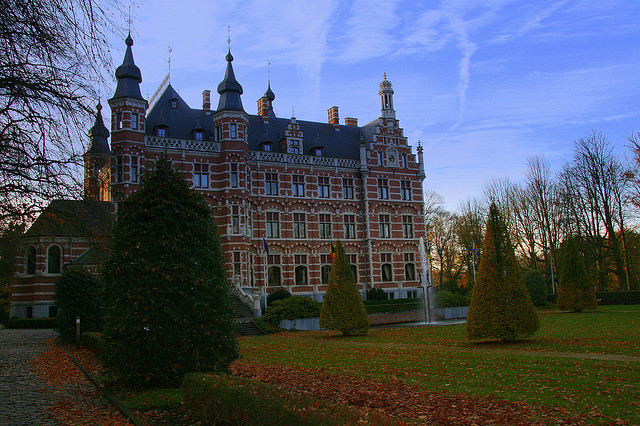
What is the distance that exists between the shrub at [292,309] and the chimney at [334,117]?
67.0 ft

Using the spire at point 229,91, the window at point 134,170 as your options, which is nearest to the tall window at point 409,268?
the spire at point 229,91

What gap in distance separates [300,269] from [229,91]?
46.9 ft

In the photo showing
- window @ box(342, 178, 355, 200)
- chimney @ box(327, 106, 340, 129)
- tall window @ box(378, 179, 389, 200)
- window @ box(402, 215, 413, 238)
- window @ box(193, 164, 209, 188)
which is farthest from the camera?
chimney @ box(327, 106, 340, 129)

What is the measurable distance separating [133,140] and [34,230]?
22369mm

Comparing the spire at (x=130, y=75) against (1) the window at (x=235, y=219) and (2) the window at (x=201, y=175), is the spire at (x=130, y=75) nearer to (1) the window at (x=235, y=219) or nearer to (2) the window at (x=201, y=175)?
(2) the window at (x=201, y=175)

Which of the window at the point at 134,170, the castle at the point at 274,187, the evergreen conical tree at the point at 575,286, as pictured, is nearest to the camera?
the evergreen conical tree at the point at 575,286

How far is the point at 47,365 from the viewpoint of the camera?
600 inches

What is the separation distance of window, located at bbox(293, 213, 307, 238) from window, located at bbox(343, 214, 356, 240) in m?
3.61

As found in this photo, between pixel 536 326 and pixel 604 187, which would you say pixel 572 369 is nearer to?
pixel 536 326

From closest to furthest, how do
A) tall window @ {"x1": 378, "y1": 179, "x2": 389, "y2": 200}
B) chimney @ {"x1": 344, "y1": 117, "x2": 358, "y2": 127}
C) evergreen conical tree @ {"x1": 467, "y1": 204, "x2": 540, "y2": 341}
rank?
1. evergreen conical tree @ {"x1": 467, "y1": 204, "x2": 540, "y2": 341}
2. tall window @ {"x1": 378, "y1": 179, "x2": 389, "y2": 200}
3. chimney @ {"x1": 344, "y1": 117, "x2": 358, "y2": 127}

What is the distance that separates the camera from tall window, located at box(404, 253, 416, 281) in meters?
42.3

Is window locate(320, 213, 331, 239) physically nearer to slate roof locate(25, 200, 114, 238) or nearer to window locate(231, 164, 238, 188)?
window locate(231, 164, 238, 188)

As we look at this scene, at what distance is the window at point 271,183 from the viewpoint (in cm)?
3841

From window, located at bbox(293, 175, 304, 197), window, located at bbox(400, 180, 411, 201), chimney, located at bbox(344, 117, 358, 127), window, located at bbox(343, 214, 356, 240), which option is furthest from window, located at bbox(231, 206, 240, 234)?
chimney, located at bbox(344, 117, 358, 127)
